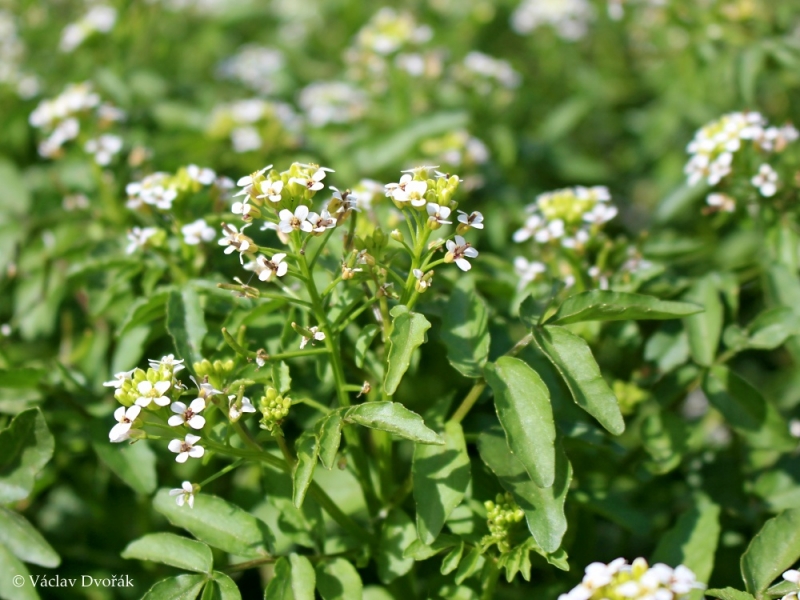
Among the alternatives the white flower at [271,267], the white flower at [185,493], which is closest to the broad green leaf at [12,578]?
the white flower at [185,493]

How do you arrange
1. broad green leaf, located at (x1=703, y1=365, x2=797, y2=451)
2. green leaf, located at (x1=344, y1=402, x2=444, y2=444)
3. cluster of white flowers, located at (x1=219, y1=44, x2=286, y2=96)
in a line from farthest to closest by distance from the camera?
cluster of white flowers, located at (x1=219, y1=44, x2=286, y2=96), broad green leaf, located at (x1=703, y1=365, x2=797, y2=451), green leaf, located at (x1=344, y1=402, x2=444, y2=444)

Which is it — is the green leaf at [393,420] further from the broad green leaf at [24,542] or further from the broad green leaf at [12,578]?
the broad green leaf at [12,578]

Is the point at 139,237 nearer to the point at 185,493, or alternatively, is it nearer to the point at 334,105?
A: the point at 185,493

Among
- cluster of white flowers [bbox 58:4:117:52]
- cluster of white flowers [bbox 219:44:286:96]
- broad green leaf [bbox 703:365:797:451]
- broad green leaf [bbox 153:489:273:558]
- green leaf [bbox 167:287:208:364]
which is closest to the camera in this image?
broad green leaf [bbox 153:489:273:558]

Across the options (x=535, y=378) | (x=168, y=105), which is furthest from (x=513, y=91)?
(x=535, y=378)

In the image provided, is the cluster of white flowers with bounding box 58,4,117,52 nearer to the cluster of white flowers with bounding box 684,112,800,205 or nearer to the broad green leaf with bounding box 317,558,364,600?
the cluster of white flowers with bounding box 684,112,800,205

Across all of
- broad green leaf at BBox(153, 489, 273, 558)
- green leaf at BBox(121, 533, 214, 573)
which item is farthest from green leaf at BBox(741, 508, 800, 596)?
green leaf at BBox(121, 533, 214, 573)
